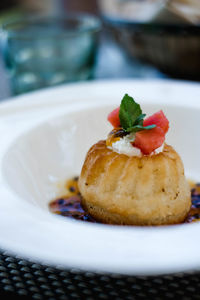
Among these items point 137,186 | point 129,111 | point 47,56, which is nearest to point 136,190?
point 137,186

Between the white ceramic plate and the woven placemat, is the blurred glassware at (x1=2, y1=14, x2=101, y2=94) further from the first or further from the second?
the woven placemat

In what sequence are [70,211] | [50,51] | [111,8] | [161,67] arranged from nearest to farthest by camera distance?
[70,211] → [50,51] → [161,67] → [111,8]

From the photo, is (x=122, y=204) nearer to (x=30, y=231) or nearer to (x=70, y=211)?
(x=70, y=211)

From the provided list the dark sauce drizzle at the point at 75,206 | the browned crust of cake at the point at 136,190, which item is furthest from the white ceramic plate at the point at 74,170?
the browned crust of cake at the point at 136,190

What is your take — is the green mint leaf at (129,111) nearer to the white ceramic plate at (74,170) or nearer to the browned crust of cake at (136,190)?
the browned crust of cake at (136,190)

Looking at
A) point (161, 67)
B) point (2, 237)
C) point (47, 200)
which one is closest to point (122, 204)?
point (47, 200)

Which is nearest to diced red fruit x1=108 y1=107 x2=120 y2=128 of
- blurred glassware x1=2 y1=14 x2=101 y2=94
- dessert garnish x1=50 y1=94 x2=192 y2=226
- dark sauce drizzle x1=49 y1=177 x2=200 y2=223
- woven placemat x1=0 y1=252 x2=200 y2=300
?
dessert garnish x1=50 y1=94 x2=192 y2=226
